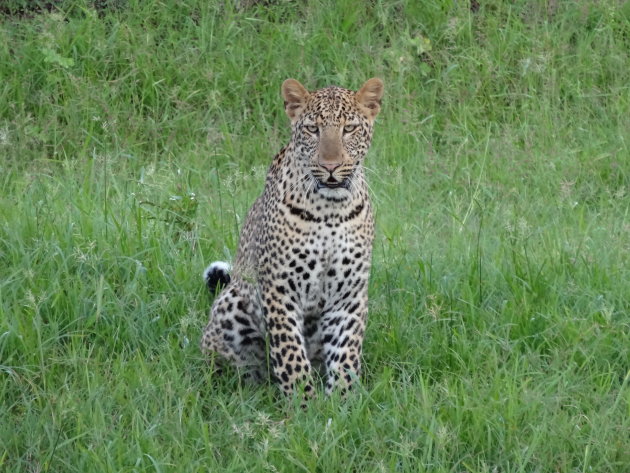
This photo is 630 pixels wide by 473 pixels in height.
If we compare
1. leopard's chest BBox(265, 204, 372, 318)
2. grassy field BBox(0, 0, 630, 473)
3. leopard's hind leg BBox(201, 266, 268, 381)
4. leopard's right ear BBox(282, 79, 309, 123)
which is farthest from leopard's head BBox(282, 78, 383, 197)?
grassy field BBox(0, 0, 630, 473)

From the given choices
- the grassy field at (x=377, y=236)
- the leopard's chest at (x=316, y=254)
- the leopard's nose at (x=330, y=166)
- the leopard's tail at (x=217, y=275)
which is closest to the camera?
the grassy field at (x=377, y=236)

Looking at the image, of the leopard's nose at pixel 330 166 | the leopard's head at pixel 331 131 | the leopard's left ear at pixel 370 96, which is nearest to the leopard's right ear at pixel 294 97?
the leopard's head at pixel 331 131

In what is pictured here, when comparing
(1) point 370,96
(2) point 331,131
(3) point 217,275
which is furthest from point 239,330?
(1) point 370,96

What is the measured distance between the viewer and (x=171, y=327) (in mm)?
6180

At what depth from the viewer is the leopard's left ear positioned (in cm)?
611

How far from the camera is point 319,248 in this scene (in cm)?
591

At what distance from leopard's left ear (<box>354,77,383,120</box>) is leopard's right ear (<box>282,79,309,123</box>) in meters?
0.25

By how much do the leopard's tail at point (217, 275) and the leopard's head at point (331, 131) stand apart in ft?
2.42

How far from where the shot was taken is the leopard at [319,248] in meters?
5.90

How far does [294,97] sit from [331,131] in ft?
1.18

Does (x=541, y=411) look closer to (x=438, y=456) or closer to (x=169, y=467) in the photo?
(x=438, y=456)

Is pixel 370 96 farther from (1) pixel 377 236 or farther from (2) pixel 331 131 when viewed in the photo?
(1) pixel 377 236

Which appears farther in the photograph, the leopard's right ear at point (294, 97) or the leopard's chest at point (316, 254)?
the leopard's right ear at point (294, 97)

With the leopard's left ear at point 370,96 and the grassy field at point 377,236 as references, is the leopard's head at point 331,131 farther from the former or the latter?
the grassy field at point 377,236
